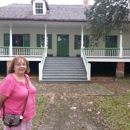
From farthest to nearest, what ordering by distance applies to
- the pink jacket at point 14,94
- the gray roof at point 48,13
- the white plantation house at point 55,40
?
the white plantation house at point 55,40 → the gray roof at point 48,13 → the pink jacket at point 14,94

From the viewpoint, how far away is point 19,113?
2625 mm

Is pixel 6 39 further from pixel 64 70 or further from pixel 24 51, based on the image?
pixel 64 70

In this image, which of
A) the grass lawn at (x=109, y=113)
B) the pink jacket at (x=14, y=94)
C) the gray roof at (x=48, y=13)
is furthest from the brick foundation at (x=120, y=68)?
the pink jacket at (x=14, y=94)

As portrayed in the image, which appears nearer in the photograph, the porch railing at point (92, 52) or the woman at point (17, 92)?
the woman at point (17, 92)

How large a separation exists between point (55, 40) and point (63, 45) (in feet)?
3.08

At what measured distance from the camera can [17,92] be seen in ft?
8.36

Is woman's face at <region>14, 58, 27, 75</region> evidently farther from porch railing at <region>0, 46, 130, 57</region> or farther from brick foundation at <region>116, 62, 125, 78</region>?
brick foundation at <region>116, 62, 125, 78</region>

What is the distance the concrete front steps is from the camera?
1302cm

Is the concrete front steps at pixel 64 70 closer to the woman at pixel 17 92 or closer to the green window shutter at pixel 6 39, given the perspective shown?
the green window shutter at pixel 6 39

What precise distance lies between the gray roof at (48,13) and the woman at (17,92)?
509 inches

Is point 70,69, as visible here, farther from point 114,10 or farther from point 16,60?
point 16,60

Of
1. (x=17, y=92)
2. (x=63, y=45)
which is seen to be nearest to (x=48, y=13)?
(x=63, y=45)

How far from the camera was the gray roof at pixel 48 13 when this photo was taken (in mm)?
15203

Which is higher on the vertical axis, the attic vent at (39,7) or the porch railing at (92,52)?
the attic vent at (39,7)
